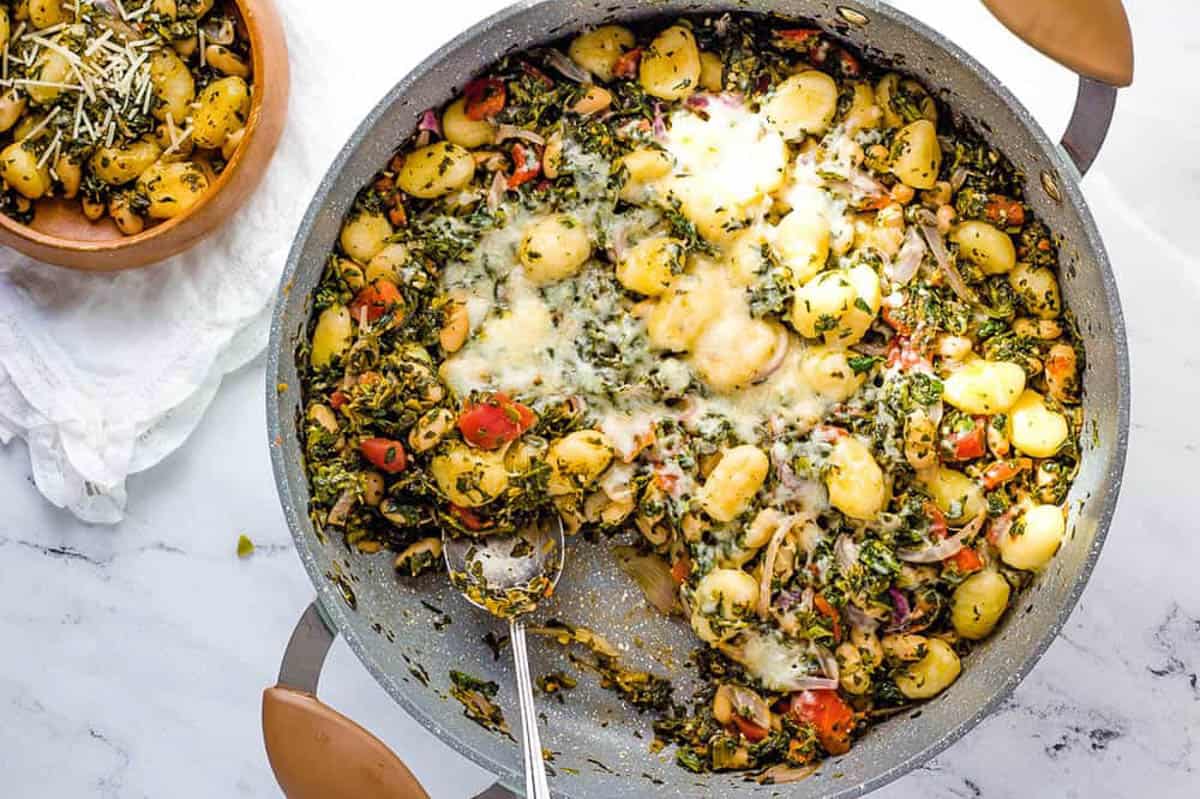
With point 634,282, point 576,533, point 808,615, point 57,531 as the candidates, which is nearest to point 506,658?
point 576,533

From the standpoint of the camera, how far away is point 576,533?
1909 millimetres

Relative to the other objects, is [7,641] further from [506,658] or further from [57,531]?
[506,658]

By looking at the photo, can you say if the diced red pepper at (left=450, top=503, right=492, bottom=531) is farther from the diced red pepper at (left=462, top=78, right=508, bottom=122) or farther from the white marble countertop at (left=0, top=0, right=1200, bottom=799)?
the diced red pepper at (left=462, top=78, right=508, bottom=122)

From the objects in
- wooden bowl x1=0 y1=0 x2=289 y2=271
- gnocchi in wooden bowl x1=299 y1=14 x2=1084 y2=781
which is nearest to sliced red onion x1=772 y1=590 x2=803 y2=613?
gnocchi in wooden bowl x1=299 y1=14 x2=1084 y2=781

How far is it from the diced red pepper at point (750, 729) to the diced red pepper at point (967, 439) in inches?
16.9

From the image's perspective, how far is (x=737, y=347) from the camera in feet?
5.66

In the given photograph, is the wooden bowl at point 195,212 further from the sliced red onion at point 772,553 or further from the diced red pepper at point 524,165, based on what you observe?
the sliced red onion at point 772,553

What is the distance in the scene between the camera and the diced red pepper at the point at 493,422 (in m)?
1.74

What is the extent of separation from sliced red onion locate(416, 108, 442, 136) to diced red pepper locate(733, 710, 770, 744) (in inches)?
33.4

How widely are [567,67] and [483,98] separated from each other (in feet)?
0.38

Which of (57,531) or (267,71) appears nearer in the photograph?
(267,71)

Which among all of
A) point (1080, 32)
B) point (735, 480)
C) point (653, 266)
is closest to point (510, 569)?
point (735, 480)

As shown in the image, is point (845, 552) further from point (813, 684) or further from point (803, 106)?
point (803, 106)

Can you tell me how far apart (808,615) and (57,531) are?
1.10m
